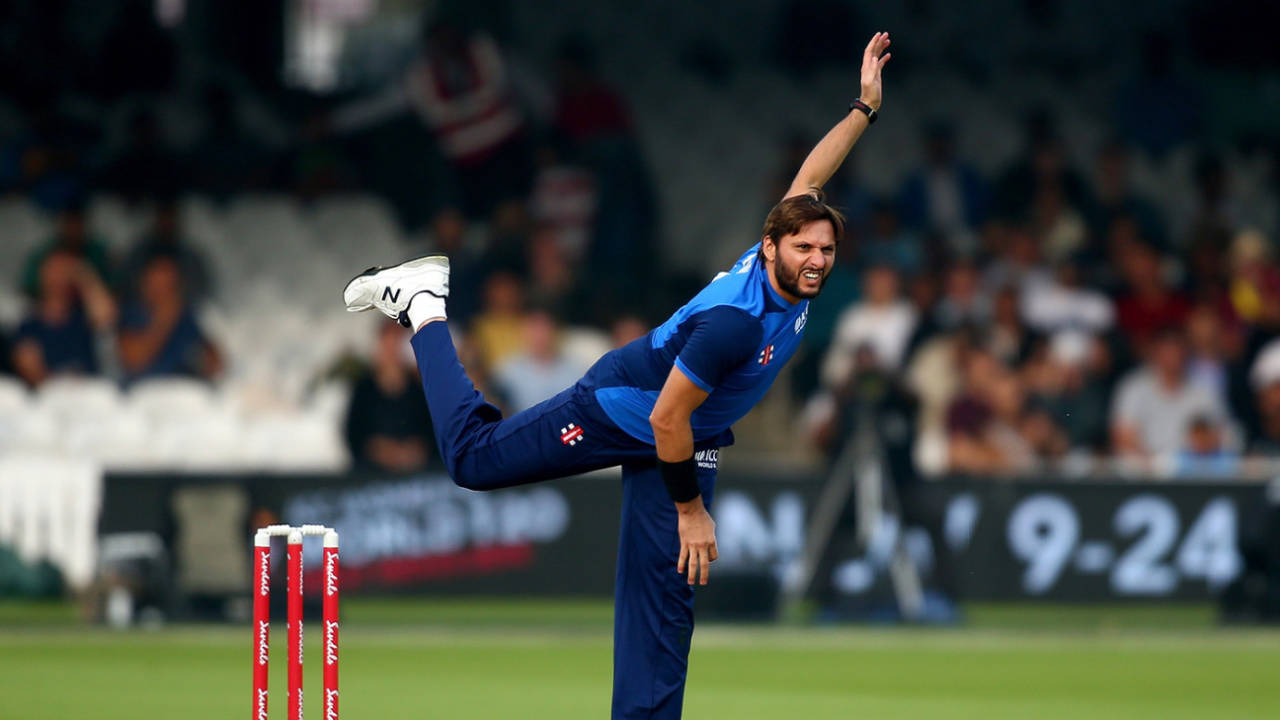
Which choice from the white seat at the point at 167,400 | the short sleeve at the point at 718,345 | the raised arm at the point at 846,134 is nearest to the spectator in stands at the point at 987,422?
the white seat at the point at 167,400

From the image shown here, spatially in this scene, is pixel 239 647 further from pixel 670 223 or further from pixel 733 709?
pixel 670 223

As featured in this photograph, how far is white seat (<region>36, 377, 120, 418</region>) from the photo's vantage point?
15.0 metres

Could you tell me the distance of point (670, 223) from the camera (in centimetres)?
1867

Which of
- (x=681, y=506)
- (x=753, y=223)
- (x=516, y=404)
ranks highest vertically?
(x=753, y=223)

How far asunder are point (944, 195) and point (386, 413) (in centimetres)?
609

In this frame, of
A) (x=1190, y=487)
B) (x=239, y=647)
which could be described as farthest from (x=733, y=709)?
(x=1190, y=487)

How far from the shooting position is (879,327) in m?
16.0

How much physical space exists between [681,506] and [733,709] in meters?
3.07

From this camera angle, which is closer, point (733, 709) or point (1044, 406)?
point (733, 709)

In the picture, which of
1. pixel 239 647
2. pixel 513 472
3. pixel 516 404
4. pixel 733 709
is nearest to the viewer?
pixel 513 472

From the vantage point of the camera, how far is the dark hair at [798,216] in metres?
6.58

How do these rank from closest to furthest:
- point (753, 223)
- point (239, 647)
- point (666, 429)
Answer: point (666, 429) → point (239, 647) → point (753, 223)

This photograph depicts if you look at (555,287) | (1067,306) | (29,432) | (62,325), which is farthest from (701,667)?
(62,325)

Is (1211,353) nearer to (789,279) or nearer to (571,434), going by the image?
(571,434)
